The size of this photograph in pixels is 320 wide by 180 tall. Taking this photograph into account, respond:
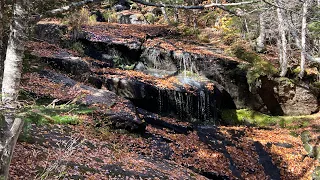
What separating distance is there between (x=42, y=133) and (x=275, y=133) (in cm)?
1067

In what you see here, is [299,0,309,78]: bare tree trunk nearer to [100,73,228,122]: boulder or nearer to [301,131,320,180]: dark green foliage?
[301,131,320,180]: dark green foliage

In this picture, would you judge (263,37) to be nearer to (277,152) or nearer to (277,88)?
(277,88)

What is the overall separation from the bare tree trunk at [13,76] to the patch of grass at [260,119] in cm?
→ 1325

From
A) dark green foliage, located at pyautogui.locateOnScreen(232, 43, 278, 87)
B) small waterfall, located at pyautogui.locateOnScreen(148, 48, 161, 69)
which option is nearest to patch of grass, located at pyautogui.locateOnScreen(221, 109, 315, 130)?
dark green foliage, located at pyautogui.locateOnScreen(232, 43, 278, 87)

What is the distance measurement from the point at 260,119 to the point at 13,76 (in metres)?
14.1

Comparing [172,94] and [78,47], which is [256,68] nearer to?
[172,94]

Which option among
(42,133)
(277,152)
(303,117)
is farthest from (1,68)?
(303,117)

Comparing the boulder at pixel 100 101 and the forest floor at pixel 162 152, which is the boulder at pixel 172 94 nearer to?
the forest floor at pixel 162 152

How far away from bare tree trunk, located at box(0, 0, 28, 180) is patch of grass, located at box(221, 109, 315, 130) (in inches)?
521

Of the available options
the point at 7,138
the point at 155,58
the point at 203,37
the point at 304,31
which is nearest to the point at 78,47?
the point at 155,58

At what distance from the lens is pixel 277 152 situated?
36.3 feet

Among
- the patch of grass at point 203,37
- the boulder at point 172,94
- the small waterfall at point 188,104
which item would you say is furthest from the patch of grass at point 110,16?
the small waterfall at point 188,104

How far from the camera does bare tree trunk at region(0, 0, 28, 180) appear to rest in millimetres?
2885

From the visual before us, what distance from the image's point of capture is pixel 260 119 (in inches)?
592
